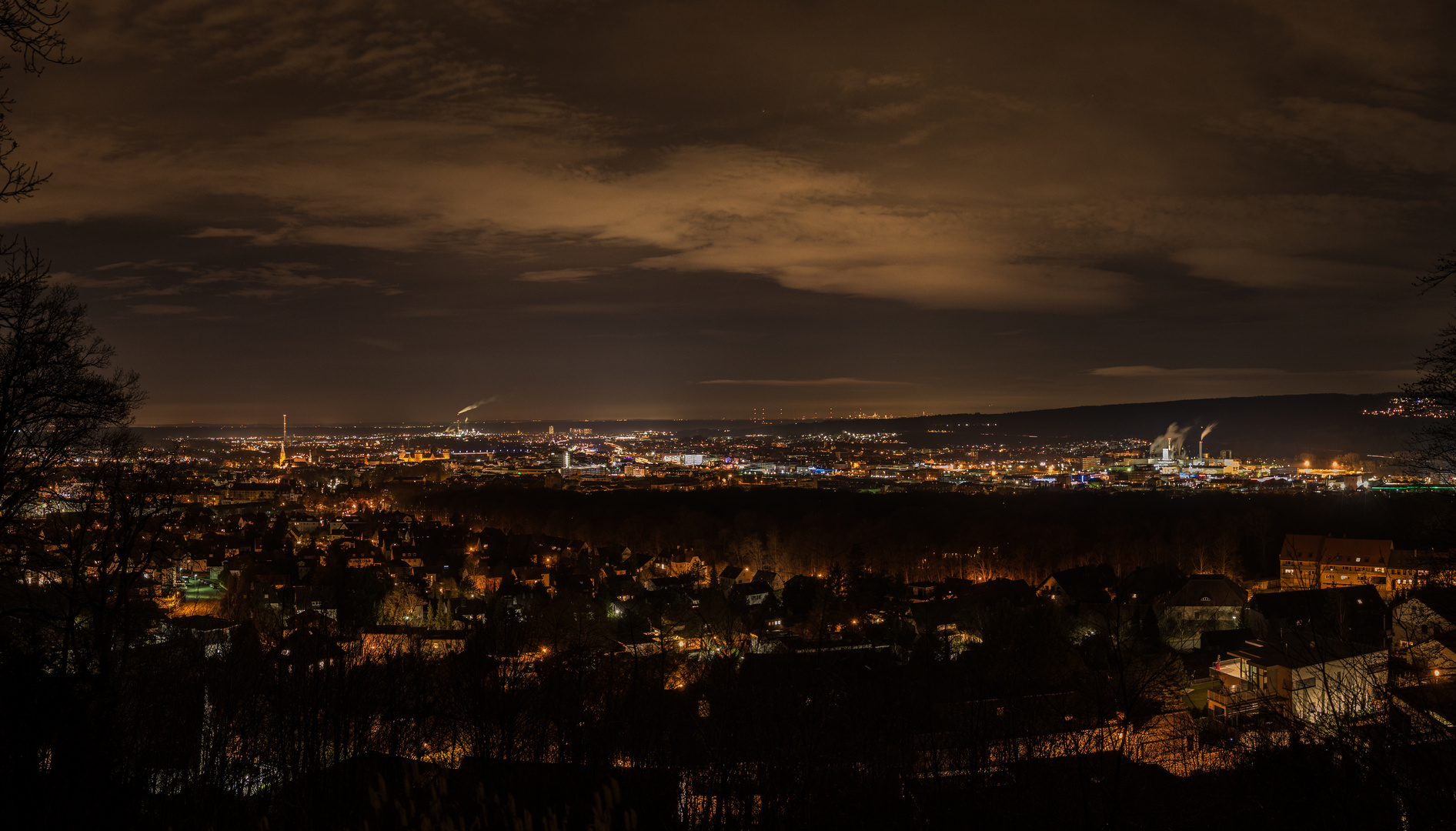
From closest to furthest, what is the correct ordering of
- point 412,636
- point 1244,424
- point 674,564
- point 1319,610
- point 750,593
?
point 412,636 < point 1319,610 < point 750,593 < point 674,564 < point 1244,424

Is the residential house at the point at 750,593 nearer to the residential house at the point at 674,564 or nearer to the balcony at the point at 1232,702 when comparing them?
the residential house at the point at 674,564

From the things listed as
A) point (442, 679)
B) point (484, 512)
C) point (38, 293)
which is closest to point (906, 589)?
point (442, 679)

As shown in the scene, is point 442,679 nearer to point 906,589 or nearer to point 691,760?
point 691,760

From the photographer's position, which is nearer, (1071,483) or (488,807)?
(488,807)

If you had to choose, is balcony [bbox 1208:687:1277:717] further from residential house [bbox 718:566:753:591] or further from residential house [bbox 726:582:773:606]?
residential house [bbox 718:566:753:591]

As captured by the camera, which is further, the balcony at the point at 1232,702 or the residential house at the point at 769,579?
the residential house at the point at 769,579

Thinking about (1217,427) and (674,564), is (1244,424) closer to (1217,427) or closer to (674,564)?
(1217,427)

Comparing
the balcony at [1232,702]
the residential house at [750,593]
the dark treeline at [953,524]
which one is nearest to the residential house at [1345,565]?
the dark treeline at [953,524]

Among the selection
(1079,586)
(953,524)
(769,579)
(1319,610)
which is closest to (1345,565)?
(1079,586)
